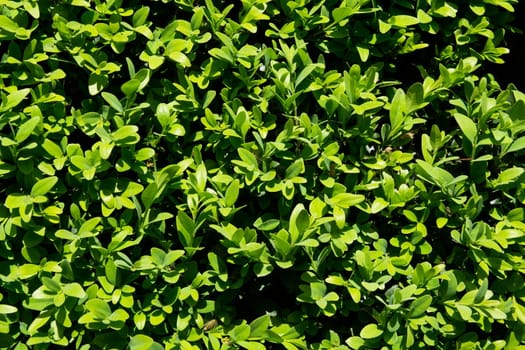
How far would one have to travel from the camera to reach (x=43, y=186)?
2.37 metres

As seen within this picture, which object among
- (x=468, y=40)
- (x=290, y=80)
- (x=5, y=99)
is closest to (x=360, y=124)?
(x=290, y=80)

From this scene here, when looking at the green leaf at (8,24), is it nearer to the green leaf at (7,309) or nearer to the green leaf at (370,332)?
the green leaf at (7,309)

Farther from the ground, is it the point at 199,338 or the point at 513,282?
the point at 513,282

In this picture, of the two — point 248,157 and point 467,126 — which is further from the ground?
point 467,126

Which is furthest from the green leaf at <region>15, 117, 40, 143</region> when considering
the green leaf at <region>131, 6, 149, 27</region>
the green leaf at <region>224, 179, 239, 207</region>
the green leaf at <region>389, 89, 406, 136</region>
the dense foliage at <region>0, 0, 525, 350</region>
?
the green leaf at <region>389, 89, 406, 136</region>

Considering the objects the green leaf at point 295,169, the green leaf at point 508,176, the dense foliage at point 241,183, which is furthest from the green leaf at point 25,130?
the green leaf at point 508,176

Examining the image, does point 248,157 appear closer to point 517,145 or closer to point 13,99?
point 13,99

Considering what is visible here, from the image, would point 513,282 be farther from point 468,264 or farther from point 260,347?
point 260,347

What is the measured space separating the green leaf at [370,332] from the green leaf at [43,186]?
1341 millimetres

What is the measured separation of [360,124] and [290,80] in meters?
0.34

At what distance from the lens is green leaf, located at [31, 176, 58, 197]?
2357 millimetres

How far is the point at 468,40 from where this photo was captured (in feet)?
9.09

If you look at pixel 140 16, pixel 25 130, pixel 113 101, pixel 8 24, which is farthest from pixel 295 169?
pixel 8 24

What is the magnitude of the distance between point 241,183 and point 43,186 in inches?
29.8
